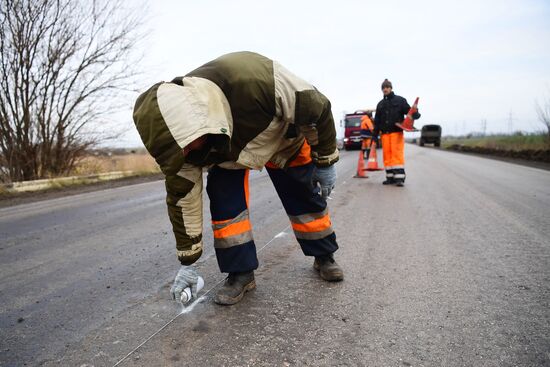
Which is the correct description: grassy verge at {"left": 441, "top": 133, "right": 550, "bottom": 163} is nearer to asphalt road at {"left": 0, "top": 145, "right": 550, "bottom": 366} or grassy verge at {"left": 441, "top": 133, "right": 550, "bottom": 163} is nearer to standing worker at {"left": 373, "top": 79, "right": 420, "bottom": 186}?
standing worker at {"left": 373, "top": 79, "right": 420, "bottom": 186}

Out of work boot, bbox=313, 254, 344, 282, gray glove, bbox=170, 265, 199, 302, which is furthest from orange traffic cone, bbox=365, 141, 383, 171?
gray glove, bbox=170, 265, 199, 302

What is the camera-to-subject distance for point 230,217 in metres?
2.23

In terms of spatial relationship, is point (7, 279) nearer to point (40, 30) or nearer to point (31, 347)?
point (31, 347)

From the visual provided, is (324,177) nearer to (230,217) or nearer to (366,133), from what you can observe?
(230,217)

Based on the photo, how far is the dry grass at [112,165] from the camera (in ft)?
38.0

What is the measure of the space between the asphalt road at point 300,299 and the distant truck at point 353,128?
21611 millimetres

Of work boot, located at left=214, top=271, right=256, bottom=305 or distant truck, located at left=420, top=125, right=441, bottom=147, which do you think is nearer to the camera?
work boot, located at left=214, top=271, right=256, bottom=305

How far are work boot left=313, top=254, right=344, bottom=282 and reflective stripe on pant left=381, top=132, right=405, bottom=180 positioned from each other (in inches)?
193

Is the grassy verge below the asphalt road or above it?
above

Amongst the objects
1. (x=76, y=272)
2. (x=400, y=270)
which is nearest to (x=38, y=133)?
(x=76, y=272)

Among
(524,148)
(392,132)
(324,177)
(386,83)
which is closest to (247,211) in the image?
(324,177)

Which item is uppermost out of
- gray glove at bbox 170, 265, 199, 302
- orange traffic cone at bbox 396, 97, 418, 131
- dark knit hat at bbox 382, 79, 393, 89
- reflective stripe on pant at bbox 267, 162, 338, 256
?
dark knit hat at bbox 382, 79, 393, 89

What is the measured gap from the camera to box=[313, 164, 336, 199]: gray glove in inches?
95.5

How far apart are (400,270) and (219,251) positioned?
1.30 meters
